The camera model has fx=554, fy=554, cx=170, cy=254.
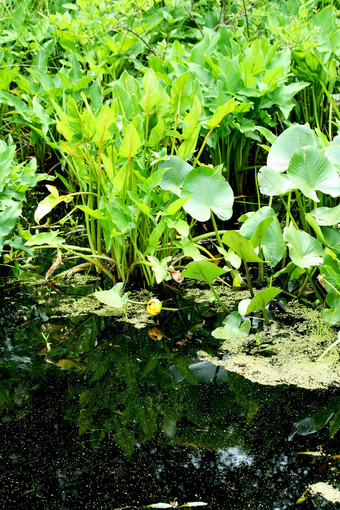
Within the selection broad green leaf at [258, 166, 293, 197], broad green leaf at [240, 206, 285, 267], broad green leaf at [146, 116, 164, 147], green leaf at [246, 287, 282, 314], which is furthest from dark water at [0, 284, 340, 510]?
broad green leaf at [146, 116, 164, 147]

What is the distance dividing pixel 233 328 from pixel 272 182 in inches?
15.2

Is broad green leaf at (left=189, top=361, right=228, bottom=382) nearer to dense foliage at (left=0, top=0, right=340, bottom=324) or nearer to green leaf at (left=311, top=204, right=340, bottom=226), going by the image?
dense foliage at (left=0, top=0, right=340, bottom=324)

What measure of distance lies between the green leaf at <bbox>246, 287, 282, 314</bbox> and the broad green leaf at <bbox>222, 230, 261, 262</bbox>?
103 millimetres

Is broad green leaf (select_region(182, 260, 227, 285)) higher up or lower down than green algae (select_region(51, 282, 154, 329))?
higher up

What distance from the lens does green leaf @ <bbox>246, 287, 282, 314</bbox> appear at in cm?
133

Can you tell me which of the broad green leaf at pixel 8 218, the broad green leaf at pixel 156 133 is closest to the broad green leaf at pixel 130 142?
the broad green leaf at pixel 156 133

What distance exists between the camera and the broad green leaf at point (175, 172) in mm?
1574

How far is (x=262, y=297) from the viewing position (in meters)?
1.35

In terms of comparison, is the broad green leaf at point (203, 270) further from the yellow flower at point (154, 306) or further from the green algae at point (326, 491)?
the green algae at point (326, 491)

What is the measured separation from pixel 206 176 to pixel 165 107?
30cm

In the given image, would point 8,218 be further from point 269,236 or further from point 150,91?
point 269,236

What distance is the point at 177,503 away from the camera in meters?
0.89

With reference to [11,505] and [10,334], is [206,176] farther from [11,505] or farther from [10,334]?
[11,505]

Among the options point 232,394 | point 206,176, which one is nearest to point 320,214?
point 206,176
